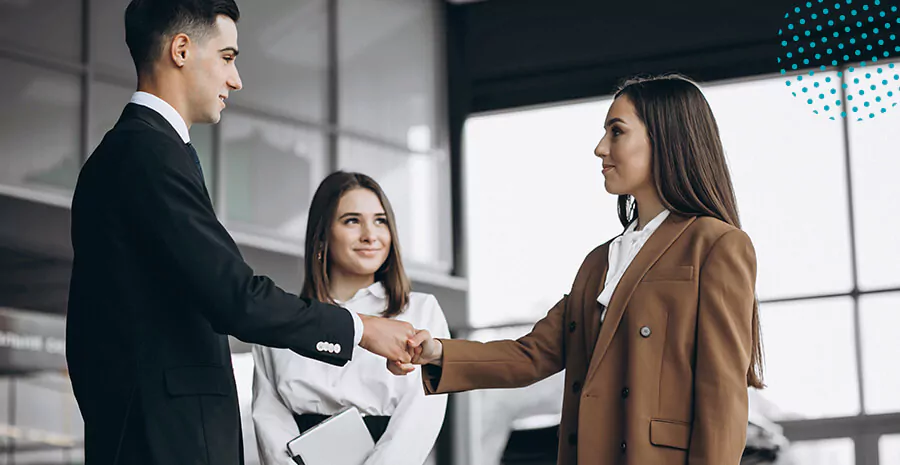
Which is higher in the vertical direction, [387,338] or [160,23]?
[160,23]

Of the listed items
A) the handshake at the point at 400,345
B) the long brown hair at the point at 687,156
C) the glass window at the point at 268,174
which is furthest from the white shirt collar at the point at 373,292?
the glass window at the point at 268,174

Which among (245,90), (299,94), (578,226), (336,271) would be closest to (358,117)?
(299,94)

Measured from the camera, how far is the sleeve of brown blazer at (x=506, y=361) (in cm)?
269

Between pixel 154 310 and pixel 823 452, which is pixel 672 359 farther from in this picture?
pixel 823 452

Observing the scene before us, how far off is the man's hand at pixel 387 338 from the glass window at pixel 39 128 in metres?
3.15

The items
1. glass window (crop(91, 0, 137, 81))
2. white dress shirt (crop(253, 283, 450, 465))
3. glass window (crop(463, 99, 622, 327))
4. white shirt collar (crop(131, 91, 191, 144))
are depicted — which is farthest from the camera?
glass window (crop(463, 99, 622, 327))

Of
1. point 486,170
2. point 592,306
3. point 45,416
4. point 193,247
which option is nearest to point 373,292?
point 592,306

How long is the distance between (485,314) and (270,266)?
6.31ft

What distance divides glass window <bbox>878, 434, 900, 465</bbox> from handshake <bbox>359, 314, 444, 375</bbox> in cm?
490

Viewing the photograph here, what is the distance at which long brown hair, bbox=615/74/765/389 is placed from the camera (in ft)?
8.07

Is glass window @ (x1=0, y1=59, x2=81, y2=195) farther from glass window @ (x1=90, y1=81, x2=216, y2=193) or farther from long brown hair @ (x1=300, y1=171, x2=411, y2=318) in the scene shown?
long brown hair @ (x1=300, y1=171, x2=411, y2=318)

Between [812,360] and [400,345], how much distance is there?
4.86 metres

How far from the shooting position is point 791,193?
7.21m

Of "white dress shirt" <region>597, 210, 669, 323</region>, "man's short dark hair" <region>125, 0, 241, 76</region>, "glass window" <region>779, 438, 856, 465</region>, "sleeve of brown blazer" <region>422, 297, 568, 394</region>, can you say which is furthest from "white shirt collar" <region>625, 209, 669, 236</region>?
"glass window" <region>779, 438, 856, 465</region>
